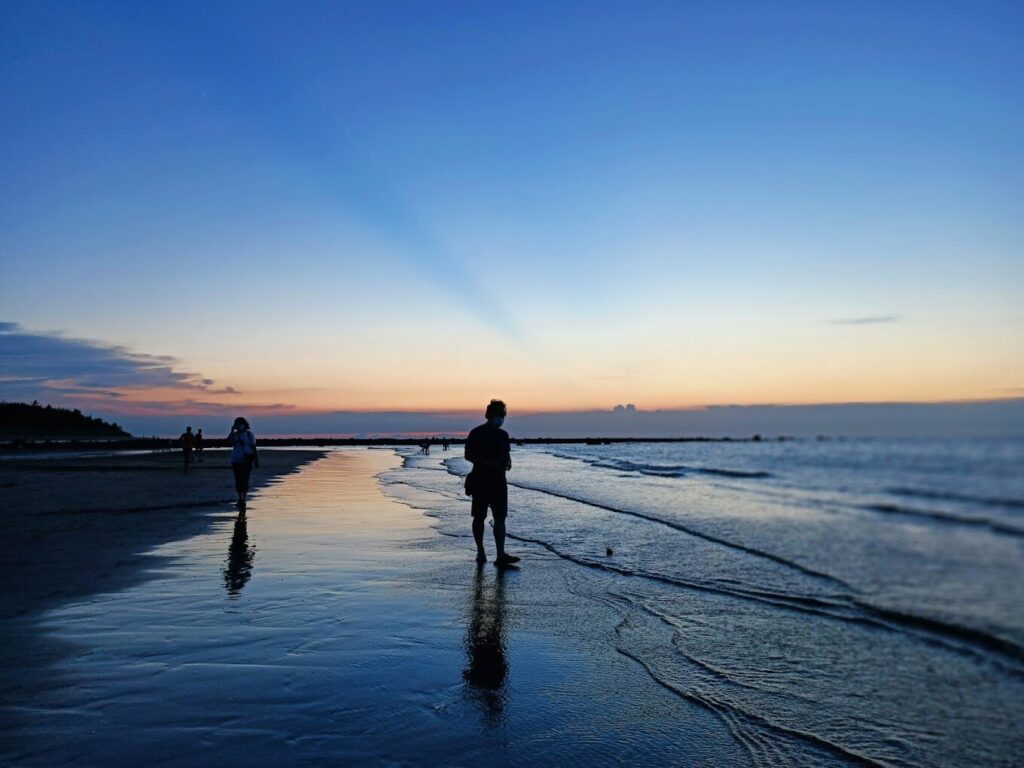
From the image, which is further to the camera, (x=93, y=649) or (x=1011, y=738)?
(x=93, y=649)

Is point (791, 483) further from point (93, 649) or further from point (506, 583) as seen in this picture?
point (93, 649)

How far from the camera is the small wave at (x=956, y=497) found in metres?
19.8

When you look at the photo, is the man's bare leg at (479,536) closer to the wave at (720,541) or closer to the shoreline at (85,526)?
the shoreline at (85,526)

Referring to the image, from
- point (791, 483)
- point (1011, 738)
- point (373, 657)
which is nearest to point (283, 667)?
point (373, 657)

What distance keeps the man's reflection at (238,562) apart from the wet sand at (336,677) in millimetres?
94

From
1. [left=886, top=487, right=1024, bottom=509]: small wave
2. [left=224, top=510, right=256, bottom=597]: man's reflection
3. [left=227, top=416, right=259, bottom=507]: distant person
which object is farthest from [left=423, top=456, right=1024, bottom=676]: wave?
[left=886, top=487, right=1024, bottom=509]: small wave

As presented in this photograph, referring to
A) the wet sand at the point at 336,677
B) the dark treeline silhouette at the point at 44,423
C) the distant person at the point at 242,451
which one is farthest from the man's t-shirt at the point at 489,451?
the dark treeline silhouette at the point at 44,423

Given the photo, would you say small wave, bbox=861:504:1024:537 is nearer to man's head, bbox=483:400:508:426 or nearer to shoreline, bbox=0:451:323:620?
man's head, bbox=483:400:508:426

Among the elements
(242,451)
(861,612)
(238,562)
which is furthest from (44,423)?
(861,612)

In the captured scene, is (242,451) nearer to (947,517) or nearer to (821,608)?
(821,608)

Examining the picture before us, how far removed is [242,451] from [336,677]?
42.6 ft

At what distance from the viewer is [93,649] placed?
600 cm

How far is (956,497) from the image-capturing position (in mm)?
22062

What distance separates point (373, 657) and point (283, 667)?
2.50 feet
